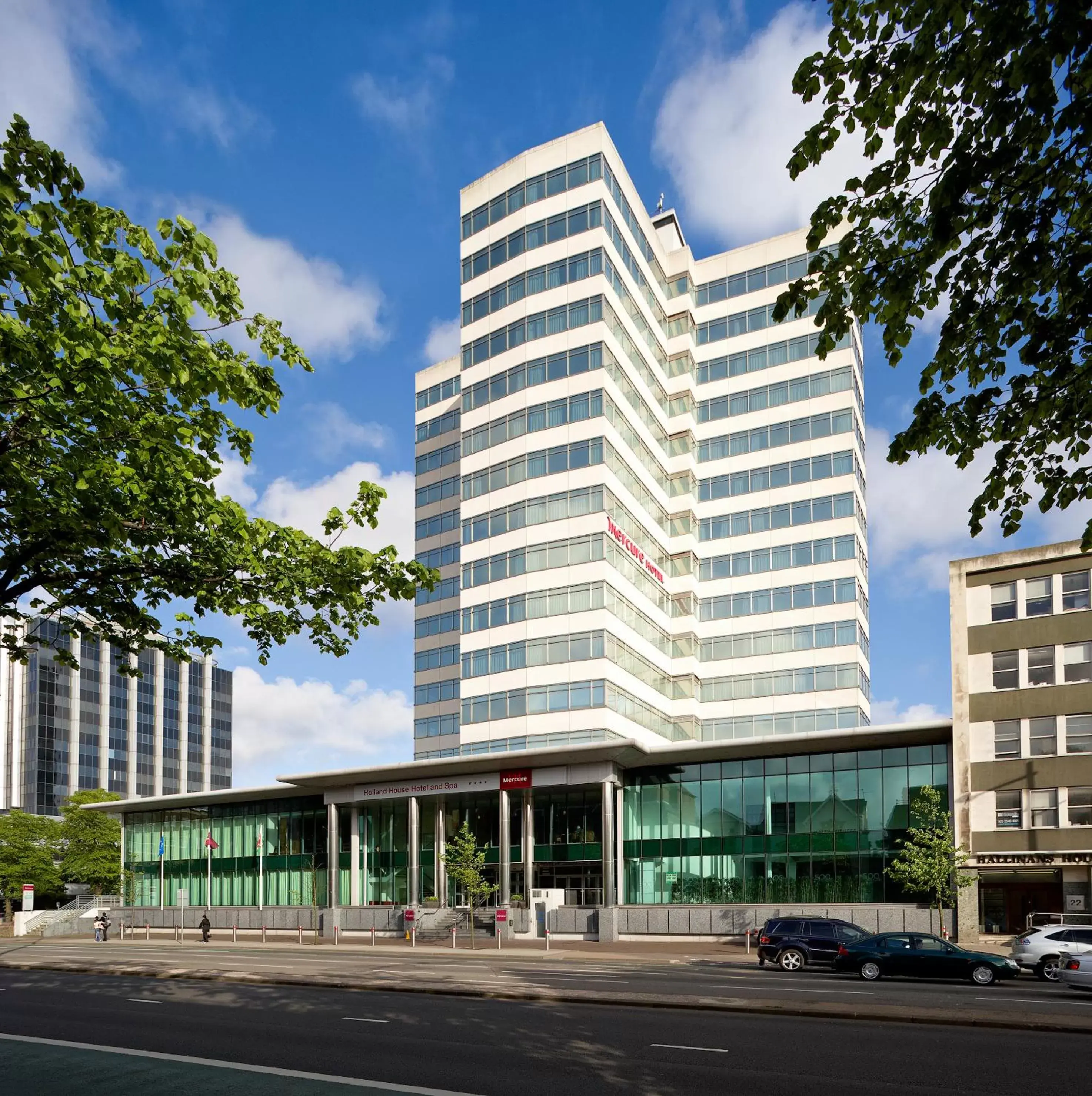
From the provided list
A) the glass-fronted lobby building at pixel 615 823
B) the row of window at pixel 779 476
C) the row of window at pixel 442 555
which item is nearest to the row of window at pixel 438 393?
the row of window at pixel 442 555

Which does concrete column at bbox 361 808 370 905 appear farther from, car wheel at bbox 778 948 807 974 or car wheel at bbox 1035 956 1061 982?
car wheel at bbox 1035 956 1061 982

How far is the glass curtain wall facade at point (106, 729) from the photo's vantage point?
491ft

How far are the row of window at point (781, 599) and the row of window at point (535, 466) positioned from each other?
17.5 m

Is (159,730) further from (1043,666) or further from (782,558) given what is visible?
(1043,666)

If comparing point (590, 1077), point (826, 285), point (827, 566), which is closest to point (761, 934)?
point (590, 1077)

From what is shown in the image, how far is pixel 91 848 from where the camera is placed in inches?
3743

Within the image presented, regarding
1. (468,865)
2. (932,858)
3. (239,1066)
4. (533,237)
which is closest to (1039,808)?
(932,858)

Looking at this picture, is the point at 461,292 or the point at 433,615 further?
the point at 433,615

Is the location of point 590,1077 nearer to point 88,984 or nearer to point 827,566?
point 88,984

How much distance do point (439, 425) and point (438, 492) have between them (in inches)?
222

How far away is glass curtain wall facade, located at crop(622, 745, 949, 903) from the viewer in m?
50.8

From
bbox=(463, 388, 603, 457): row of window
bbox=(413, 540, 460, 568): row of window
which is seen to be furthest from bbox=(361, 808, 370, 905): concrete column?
bbox=(463, 388, 603, 457): row of window

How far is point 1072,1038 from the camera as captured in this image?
17.6 metres

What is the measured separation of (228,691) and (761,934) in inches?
6420
